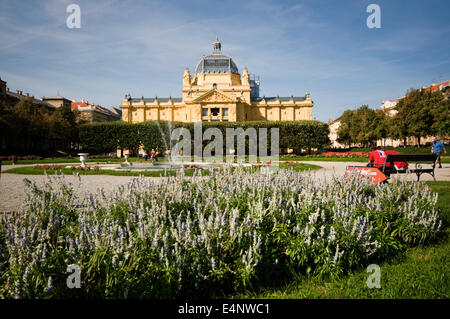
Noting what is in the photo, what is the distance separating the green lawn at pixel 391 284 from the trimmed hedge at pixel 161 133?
3578cm

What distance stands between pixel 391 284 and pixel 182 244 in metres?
2.29

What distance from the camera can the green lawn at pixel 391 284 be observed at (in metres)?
2.76

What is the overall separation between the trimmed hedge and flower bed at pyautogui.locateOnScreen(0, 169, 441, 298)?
35.2 m

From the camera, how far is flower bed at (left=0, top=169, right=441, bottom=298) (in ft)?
8.09

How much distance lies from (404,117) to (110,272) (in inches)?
2015

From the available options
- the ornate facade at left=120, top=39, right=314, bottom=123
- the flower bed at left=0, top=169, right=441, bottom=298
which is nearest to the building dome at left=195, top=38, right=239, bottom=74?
the ornate facade at left=120, top=39, right=314, bottom=123

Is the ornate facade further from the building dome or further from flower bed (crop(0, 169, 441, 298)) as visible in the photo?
flower bed (crop(0, 169, 441, 298))

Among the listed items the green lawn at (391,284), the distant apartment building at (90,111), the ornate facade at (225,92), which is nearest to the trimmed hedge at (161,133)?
the ornate facade at (225,92)

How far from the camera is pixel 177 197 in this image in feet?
13.8

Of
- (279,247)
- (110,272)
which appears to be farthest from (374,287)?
(110,272)

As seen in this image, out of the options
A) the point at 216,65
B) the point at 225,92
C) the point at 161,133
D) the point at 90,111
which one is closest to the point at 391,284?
the point at 161,133

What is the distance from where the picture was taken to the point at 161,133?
41062 mm

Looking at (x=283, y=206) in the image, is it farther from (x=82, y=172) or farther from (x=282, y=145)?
(x=282, y=145)
